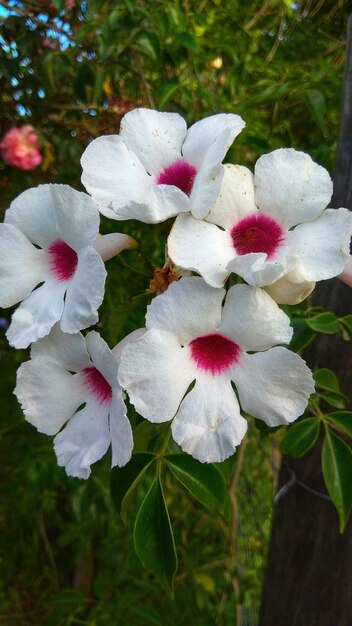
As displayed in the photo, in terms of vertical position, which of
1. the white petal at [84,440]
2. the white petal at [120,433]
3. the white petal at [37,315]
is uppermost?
the white petal at [37,315]

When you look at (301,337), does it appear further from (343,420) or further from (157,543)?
(157,543)

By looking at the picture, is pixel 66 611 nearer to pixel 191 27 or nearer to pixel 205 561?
pixel 205 561

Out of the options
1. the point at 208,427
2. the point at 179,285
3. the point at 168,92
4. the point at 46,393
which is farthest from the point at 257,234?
the point at 168,92

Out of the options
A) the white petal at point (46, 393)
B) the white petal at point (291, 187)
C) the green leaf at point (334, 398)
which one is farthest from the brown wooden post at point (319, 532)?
the white petal at point (46, 393)

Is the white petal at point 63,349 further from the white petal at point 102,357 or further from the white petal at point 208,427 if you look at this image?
the white petal at point 208,427

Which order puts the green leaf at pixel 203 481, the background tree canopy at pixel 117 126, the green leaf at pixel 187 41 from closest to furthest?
1. the green leaf at pixel 203 481
2. the green leaf at pixel 187 41
3. the background tree canopy at pixel 117 126

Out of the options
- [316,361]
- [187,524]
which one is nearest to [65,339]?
[316,361]
